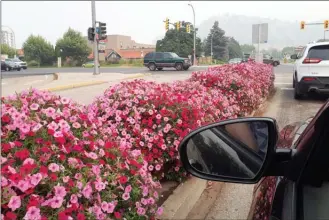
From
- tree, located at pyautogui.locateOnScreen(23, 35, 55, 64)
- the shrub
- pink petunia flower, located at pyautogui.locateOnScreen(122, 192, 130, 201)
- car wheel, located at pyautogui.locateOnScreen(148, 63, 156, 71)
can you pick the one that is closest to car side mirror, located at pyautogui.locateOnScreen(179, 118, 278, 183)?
pink petunia flower, located at pyautogui.locateOnScreen(122, 192, 130, 201)

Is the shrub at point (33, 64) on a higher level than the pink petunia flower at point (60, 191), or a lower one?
higher

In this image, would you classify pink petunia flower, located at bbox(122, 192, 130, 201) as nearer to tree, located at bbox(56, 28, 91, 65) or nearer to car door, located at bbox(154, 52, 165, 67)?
car door, located at bbox(154, 52, 165, 67)

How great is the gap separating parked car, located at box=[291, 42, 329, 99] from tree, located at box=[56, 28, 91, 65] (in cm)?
6475

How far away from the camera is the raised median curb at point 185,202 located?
3.21 metres

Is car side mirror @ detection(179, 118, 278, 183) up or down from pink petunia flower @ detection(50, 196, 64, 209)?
up

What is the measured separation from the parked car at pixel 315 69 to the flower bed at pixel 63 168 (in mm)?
7808

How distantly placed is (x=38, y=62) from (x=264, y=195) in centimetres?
7514

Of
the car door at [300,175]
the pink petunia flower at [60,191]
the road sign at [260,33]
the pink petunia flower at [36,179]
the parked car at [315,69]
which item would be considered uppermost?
the road sign at [260,33]

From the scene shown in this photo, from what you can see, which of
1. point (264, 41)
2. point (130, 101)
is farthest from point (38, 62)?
point (130, 101)

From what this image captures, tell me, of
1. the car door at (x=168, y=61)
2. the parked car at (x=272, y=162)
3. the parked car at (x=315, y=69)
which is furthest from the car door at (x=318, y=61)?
the car door at (x=168, y=61)

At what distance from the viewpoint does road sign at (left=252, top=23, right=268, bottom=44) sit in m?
15.8

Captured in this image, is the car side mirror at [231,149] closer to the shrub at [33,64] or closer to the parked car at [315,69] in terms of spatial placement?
the parked car at [315,69]

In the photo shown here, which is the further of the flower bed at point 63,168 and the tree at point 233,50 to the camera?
the tree at point 233,50

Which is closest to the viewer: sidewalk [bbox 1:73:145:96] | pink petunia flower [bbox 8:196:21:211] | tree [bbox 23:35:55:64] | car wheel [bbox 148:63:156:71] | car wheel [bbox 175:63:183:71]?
pink petunia flower [bbox 8:196:21:211]
